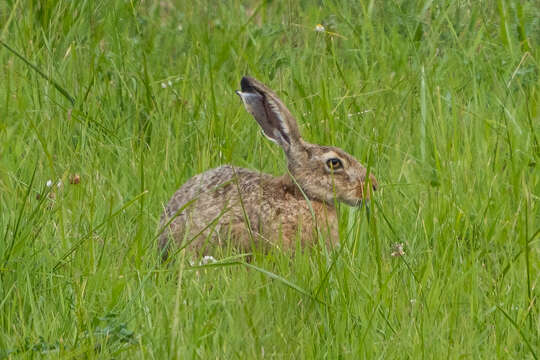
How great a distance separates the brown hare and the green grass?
14 centimetres

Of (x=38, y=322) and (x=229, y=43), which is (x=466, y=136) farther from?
(x=38, y=322)

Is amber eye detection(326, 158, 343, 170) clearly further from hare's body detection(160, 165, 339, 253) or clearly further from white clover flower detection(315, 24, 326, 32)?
white clover flower detection(315, 24, 326, 32)

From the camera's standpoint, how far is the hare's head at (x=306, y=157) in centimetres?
555

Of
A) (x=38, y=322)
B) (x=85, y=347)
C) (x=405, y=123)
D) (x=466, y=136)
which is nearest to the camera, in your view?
(x=85, y=347)

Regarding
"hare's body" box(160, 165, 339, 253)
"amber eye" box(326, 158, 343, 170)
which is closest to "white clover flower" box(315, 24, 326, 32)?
"amber eye" box(326, 158, 343, 170)

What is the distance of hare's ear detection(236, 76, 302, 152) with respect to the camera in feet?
18.6

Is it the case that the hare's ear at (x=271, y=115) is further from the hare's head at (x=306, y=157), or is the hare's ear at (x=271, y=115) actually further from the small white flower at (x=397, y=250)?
the small white flower at (x=397, y=250)

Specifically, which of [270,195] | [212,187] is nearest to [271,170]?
[270,195]

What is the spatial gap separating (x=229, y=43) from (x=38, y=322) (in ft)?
12.4

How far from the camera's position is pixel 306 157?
5656mm

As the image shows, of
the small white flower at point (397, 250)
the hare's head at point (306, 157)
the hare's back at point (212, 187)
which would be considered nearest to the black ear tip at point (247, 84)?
the hare's head at point (306, 157)

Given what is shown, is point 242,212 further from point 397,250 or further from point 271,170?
point 271,170

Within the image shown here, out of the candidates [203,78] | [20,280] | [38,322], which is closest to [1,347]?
[38,322]

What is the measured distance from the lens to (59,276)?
4.12m
